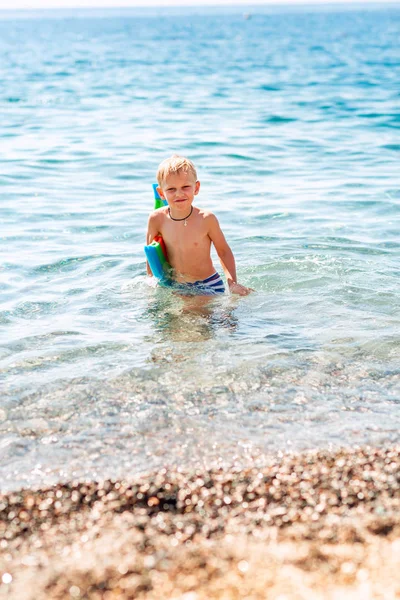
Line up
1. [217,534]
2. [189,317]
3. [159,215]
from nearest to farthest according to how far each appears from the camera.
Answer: [217,534] < [189,317] < [159,215]

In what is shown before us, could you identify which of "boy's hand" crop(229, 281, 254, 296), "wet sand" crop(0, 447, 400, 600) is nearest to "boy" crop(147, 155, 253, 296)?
"boy's hand" crop(229, 281, 254, 296)

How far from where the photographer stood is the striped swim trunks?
18.4 ft

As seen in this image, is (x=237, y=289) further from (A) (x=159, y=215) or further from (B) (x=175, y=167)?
(B) (x=175, y=167)

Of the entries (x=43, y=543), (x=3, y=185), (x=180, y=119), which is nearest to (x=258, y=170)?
(x=3, y=185)

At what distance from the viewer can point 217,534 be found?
264 centimetres

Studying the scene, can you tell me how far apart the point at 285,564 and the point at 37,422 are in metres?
1.64

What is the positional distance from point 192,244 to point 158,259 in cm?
29

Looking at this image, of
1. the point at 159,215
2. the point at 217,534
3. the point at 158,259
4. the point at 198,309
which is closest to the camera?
the point at 217,534

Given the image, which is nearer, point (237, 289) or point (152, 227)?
point (237, 289)

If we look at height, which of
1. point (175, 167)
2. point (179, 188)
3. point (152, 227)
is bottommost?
point (152, 227)

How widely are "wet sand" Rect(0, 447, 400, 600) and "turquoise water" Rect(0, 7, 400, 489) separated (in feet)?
0.64

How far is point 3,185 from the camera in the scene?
32.1 ft

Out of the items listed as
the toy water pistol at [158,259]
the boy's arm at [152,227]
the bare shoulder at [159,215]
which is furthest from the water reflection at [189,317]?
the bare shoulder at [159,215]

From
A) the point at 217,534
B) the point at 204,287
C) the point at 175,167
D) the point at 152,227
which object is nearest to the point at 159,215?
the point at 152,227
